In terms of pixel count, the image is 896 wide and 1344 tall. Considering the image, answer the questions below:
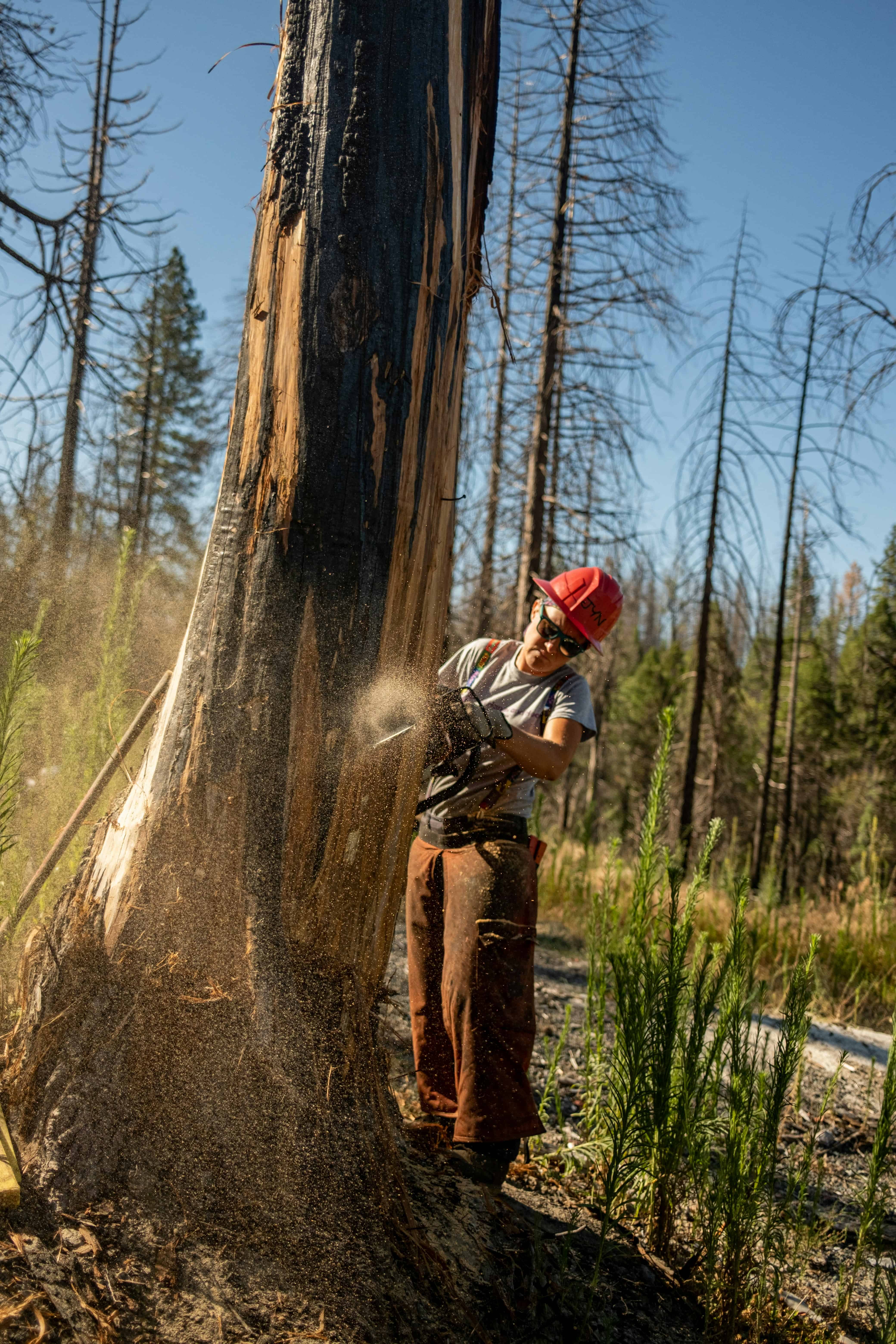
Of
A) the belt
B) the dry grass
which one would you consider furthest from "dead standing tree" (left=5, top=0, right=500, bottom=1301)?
the dry grass

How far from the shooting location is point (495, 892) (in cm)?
241

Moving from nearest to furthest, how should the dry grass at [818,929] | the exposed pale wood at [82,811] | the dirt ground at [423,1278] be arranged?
the dirt ground at [423,1278] < the exposed pale wood at [82,811] < the dry grass at [818,929]

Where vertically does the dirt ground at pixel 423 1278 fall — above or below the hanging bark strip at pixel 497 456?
below

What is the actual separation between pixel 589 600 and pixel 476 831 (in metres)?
0.83

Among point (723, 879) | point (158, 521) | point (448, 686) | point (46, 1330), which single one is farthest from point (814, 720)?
point (46, 1330)

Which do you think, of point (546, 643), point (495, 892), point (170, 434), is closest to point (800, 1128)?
point (495, 892)

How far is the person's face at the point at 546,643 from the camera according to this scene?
2.72 m

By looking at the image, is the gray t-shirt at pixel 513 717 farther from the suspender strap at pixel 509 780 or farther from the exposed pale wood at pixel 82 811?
the exposed pale wood at pixel 82 811

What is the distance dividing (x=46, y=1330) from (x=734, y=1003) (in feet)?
5.53

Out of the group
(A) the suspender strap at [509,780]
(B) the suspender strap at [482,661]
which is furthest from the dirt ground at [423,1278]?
(B) the suspender strap at [482,661]

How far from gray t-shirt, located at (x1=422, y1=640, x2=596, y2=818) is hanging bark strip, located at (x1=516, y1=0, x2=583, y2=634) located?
437 centimetres

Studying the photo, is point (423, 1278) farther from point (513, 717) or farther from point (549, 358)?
point (549, 358)

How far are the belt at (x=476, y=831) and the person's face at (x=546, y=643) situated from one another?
533 mm

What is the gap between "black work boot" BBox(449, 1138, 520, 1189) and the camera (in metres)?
2.29
